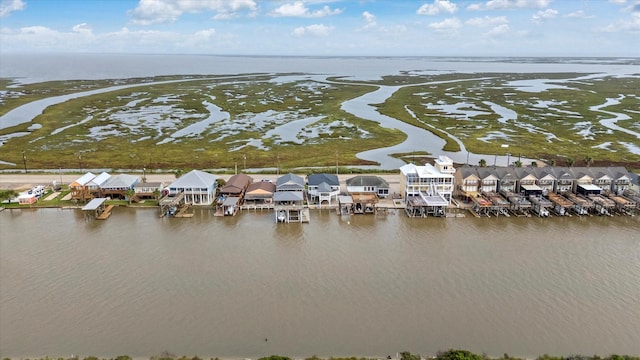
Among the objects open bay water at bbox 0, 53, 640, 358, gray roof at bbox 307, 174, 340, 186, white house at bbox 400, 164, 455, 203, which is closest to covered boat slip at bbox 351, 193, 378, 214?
open bay water at bbox 0, 53, 640, 358

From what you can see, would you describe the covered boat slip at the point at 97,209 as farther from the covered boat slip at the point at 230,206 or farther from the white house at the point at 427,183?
the white house at the point at 427,183

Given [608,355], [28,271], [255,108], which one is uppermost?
[255,108]

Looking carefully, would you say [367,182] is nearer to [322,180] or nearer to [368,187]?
[368,187]

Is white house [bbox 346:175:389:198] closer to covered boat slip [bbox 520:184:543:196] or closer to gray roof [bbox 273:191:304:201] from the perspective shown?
gray roof [bbox 273:191:304:201]

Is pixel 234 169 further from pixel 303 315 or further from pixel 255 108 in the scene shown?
pixel 255 108

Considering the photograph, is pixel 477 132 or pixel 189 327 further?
pixel 477 132

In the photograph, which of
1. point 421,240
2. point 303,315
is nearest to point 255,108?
point 421,240

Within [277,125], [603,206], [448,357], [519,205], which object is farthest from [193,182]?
[277,125]
